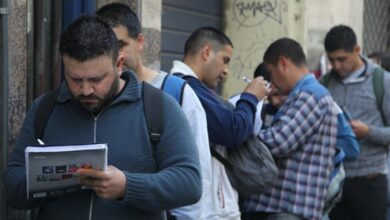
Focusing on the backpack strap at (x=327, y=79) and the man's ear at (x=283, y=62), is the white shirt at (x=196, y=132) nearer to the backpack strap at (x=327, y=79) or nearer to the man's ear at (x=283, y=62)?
the man's ear at (x=283, y=62)

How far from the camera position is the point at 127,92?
3.34m

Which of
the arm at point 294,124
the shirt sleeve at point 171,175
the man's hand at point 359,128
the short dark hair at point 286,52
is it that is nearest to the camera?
the shirt sleeve at point 171,175

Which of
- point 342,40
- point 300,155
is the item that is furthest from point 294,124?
point 342,40

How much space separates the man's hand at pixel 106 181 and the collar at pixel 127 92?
0.34m

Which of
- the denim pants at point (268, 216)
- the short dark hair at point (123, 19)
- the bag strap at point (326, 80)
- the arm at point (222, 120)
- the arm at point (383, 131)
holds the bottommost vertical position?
the denim pants at point (268, 216)

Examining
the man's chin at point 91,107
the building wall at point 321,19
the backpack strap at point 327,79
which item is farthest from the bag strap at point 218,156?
the building wall at point 321,19

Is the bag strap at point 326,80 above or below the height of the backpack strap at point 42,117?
below

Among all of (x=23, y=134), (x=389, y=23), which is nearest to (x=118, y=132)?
(x=23, y=134)

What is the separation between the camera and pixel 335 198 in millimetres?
5391

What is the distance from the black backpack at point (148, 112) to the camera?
3.29m

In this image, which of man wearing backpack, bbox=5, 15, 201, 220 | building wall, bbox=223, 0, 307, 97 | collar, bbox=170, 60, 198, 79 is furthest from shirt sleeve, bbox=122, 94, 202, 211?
building wall, bbox=223, 0, 307, 97

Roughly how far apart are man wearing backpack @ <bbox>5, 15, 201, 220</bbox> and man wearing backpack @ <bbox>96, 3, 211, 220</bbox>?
1.73 feet

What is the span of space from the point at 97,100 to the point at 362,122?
3.33 meters

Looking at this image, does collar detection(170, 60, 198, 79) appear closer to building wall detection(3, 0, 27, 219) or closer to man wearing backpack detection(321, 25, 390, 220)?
building wall detection(3, 0, 27, 219)
